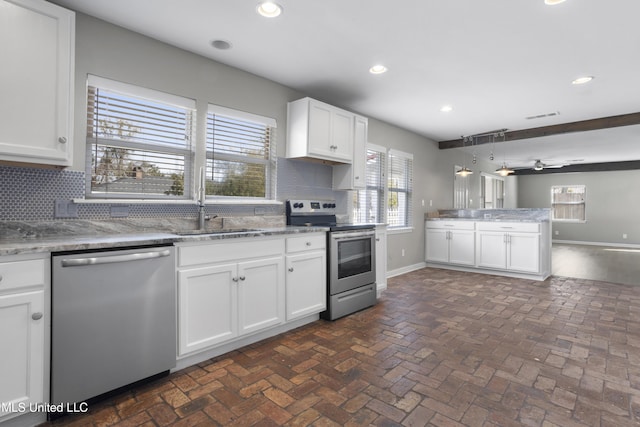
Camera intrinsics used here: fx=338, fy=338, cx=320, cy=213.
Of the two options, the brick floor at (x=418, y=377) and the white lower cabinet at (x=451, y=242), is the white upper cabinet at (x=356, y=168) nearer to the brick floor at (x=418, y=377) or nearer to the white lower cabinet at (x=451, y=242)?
the brick floor at (x=418, y=377)

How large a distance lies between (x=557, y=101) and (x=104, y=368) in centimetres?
519

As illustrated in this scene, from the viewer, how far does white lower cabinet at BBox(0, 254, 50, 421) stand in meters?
1.55

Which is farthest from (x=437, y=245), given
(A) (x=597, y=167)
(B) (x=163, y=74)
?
(A) (x=597, y=167)

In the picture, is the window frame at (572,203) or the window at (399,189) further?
the window frame at (572,203)

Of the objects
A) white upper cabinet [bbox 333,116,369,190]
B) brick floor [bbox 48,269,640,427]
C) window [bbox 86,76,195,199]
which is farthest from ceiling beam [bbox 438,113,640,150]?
window [bbox 86,76,195,199]

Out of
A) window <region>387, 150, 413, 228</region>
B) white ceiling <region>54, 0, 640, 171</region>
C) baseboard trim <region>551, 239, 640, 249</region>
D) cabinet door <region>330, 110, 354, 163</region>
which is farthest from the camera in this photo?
baseboard trim <region>551, 239, 640, 249</region>

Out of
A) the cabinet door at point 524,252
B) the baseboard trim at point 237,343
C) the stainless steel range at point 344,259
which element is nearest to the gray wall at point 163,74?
the stainless steel range at point 344,259

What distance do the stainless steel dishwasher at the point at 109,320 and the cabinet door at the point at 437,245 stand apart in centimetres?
494

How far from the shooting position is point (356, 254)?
3.51m

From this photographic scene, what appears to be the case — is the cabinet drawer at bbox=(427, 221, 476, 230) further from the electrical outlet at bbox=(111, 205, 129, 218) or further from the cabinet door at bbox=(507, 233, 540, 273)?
the electrical outlet at bbox=(111, 205, 129, 218)

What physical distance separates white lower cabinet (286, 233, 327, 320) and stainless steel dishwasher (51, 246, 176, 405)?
102cm

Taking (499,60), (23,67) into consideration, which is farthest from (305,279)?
(499,60)

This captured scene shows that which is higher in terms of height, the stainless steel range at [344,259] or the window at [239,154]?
the window at [239,154]

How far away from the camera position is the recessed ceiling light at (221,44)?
8.96 feet
